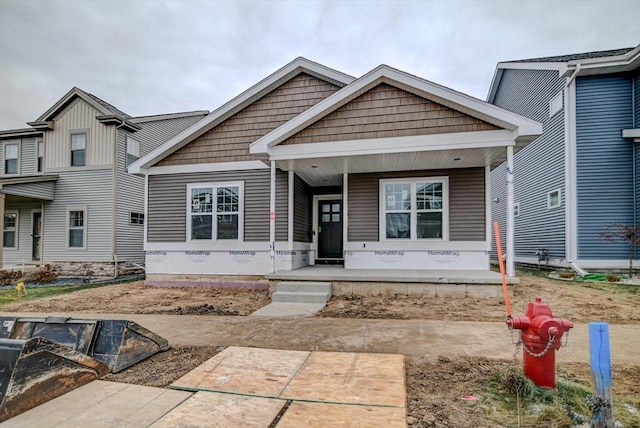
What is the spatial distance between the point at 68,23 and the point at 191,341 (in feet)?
50.0

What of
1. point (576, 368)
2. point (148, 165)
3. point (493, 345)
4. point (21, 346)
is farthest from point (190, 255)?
point (576, 368)

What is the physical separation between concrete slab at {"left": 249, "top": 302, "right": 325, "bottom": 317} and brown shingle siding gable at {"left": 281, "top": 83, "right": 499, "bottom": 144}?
3450mm

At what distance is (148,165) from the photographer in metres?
9.35

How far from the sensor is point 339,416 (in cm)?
228

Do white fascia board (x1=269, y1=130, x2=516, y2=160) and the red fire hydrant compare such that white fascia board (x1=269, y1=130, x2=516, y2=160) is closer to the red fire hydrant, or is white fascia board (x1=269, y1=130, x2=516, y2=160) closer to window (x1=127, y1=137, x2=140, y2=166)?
the red fire hydrant

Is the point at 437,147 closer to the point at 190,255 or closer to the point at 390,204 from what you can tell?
the point at 390,204

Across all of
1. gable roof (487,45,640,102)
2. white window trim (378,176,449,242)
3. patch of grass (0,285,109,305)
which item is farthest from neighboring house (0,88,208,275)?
gable roof (487,45,640,102)

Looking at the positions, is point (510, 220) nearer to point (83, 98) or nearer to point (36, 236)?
point (83, 98)

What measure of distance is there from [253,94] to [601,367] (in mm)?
8838

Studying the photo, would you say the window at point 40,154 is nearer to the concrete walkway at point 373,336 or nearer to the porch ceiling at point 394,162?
the porch ceiling at point 394,162

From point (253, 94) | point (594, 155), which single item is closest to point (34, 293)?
point (253, 94)

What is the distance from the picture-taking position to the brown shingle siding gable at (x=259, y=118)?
907cm

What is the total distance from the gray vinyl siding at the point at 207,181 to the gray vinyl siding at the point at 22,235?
732 centimetres

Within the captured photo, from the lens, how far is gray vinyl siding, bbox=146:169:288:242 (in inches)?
338
